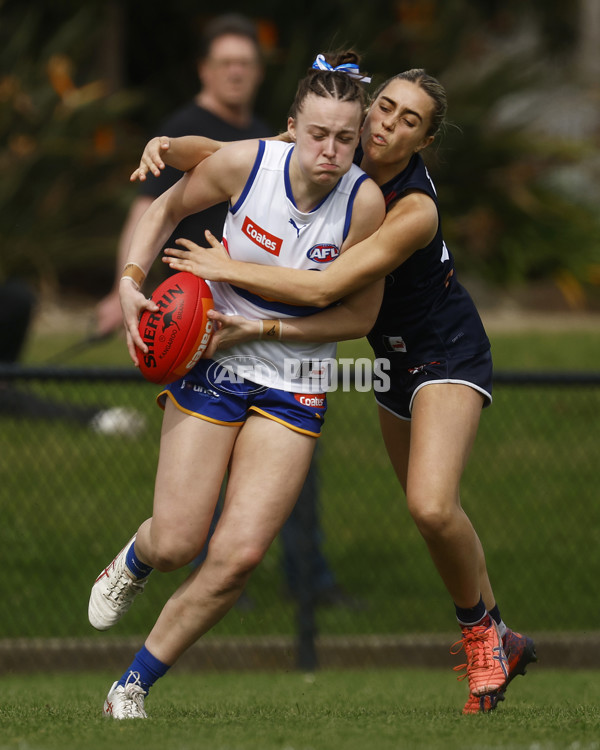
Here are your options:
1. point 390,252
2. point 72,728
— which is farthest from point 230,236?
point 72,728

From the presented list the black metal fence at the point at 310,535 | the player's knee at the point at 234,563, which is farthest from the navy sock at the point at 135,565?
the black metal fence at the point at 310,535

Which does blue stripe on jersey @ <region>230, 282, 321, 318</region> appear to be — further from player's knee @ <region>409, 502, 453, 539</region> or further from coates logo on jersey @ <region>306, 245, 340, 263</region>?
player's knee @ <region>409, 502, 453, 539</region>

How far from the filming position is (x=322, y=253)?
4.34 metres

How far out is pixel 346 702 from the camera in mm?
5152

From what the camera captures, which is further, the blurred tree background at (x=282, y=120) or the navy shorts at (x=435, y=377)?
the blurred tree background at (x=282, y=120)

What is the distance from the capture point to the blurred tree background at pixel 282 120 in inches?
483

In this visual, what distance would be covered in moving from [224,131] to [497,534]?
3026 millimetres

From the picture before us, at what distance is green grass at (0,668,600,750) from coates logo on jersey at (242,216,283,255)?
1669mm

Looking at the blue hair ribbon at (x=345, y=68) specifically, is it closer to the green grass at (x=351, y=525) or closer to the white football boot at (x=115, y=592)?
the white football boot at (x=115, y=592)

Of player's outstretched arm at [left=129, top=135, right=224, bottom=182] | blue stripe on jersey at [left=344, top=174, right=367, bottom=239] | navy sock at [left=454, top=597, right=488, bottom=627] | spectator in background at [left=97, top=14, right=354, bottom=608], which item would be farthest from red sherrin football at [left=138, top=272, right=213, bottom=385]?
spectator in background at [left=97, top=14, right=354, bottom=608]

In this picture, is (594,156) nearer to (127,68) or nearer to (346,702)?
(127,68)

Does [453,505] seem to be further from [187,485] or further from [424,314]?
[187,485]

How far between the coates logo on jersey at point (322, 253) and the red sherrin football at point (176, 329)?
407 millimetres

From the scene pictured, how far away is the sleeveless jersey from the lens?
14.1 feet
